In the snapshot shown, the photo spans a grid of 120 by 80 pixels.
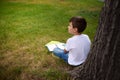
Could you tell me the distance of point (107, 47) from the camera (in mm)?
3104

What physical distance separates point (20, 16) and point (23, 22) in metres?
0.57

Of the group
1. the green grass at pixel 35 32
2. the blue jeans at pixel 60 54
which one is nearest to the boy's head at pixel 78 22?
the blue jeans at pixel 60 54

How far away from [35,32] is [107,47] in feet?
9.83

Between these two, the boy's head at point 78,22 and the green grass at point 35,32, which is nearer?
the boy's head at point 78,22

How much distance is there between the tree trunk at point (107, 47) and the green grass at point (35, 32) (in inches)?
A: 27.9

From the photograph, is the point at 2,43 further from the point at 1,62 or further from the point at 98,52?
the point at 98,52

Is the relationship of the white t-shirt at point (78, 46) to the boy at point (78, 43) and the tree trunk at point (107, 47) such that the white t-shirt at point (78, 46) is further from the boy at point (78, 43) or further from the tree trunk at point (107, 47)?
the tree trunk at point (107, 47)

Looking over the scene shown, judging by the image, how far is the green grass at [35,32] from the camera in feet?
13.2

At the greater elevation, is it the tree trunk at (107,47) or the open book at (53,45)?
A: the tree trunk at (107,47)

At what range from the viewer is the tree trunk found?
297cm

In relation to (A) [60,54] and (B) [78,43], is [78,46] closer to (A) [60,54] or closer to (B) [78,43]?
(B) [78,43]

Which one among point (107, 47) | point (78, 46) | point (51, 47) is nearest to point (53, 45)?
point (51, 47)

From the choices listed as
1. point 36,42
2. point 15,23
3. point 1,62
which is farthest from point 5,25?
point 1,62

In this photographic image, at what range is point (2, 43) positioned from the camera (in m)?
5.08
